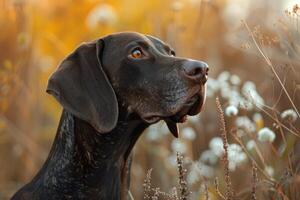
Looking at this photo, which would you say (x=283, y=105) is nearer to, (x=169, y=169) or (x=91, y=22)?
(x=169, y=169)

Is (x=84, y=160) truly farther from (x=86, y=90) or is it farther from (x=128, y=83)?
(x=128, y=83)

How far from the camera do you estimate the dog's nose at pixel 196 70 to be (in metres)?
3.97

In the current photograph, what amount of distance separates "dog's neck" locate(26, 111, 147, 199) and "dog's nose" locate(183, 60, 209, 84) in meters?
0.49

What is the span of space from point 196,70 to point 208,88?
7.52ft

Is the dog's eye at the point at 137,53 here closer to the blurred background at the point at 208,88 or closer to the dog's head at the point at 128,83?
the dog's head at the point at 128,83

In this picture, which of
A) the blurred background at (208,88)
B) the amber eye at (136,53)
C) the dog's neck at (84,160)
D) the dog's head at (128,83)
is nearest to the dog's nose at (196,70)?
the dog's head at (128,83)

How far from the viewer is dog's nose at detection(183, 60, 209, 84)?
3.97 m

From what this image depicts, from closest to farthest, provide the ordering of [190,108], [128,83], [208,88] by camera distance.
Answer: [190,108] → [128,83] → [208,88]

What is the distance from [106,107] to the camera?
422cm

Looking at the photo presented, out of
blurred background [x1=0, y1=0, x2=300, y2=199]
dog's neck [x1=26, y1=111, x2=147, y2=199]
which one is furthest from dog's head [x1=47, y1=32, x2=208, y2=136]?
blurred background [x1=0, y1=0, x2=300, y2=199]

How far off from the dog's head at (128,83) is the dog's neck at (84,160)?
15 centimetres

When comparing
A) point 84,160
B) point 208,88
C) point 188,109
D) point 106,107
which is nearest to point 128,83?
point 106,107

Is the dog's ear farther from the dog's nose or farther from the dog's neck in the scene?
the dog's nose

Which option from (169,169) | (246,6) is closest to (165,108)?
(169,169)
